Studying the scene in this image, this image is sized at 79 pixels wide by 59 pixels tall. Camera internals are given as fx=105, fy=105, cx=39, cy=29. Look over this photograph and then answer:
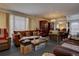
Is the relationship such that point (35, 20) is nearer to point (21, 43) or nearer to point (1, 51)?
point (21, 43)

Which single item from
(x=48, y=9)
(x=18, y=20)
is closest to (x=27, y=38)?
(x=18, y=20)

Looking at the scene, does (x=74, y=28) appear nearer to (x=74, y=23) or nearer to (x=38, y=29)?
(x=74, y=23)

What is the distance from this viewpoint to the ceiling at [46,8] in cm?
205

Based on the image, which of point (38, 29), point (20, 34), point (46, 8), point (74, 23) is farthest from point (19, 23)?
point (74, 23)

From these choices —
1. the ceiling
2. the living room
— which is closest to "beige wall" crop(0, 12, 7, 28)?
the living room

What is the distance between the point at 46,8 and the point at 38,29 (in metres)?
0.55

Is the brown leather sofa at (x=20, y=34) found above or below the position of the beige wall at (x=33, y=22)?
below

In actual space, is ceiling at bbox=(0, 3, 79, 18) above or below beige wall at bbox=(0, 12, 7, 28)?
above

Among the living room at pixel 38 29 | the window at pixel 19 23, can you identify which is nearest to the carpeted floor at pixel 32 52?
the living room at pixel 38 29

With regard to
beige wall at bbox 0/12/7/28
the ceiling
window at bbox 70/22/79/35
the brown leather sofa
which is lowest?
the brown leather sofa

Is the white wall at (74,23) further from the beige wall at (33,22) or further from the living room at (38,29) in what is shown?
the beige wall at (33,22)

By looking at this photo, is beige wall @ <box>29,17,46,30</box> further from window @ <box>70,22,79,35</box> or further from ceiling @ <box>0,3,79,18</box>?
window @ <box>70,22,79,35</box>

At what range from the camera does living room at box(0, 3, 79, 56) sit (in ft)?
7.14

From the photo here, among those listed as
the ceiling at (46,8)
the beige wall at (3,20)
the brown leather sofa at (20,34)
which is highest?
the ceiling at (46,8)
